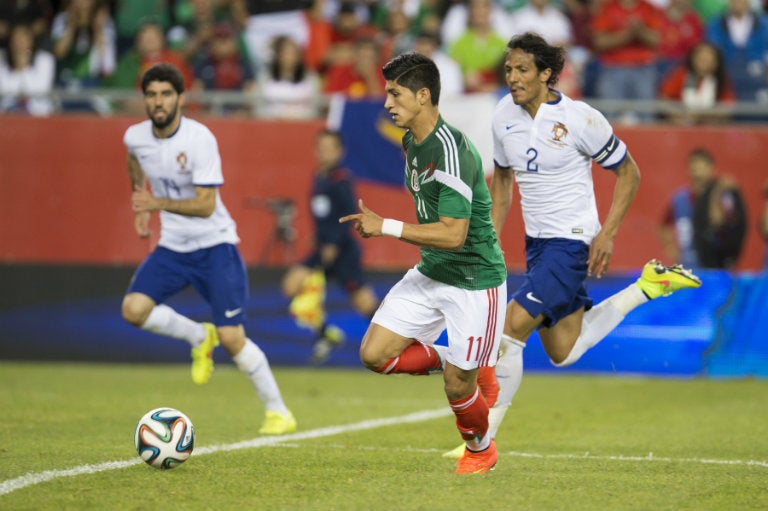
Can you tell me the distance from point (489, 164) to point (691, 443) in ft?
22.8

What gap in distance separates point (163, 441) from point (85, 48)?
11280 mm

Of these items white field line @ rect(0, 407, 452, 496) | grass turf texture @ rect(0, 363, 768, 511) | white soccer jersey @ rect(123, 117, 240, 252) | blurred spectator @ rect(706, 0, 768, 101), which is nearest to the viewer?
grass turf texture @ rect(0, 363, 768, 511)

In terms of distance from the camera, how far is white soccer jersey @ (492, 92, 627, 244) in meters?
7.71

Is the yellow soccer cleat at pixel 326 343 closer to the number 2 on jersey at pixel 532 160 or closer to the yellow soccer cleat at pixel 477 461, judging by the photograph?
the number 2 on jersey at pixel 532 160

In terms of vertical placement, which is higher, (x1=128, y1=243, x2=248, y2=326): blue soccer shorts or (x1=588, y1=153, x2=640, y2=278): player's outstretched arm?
(x1=588, y1=153, x2=640, y2=278): player's outstretched arm

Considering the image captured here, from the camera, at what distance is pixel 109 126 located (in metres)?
15.7

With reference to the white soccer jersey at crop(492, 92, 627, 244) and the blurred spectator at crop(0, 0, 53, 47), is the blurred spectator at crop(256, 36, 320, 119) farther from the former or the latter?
the white soccer jersey at crop(492, 92, 627, 244)

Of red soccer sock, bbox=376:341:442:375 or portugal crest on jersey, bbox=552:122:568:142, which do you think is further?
portugal crest on jersey, bbox=552:122:568:142

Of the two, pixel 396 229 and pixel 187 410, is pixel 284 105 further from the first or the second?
pixel 396 229

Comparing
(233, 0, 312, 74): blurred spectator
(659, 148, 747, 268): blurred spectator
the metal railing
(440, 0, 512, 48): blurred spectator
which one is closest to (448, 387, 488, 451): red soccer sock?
(659, 148, 747, 268): blurred spectator

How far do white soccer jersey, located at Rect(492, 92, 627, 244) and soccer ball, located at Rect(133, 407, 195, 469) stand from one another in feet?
8.58

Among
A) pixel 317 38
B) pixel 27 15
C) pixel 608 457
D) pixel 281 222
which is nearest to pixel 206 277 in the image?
pixel 608 457

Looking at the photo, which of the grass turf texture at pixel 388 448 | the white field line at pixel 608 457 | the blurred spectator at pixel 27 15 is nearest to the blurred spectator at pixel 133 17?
the blurred spectator at pixel 27 15

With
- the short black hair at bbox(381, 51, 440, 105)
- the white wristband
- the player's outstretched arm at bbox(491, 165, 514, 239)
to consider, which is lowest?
the player's outstretched arm at bbox(491, 165, 514, 239)
